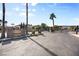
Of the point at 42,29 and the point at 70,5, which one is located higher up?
the point at 70,5

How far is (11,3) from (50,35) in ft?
3.46

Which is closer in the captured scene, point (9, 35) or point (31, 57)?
point (31, 57)

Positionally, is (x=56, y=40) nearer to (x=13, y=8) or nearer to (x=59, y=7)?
(x=59, y=7)

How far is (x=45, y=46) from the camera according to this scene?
4934 mm

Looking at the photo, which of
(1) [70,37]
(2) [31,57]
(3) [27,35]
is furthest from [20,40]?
(1) [70,37]

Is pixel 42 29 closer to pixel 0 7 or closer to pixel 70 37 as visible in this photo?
pixel 70 37

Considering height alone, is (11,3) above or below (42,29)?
above

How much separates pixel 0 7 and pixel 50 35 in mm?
1199

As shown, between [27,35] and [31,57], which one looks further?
[27,35]

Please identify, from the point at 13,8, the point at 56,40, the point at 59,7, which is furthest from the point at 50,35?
the point at 13,8

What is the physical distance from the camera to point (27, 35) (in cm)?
522

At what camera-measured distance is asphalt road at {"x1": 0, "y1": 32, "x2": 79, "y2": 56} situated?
4.80 meters

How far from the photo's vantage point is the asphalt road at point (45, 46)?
15.8 feet

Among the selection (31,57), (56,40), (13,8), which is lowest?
(31,57)
